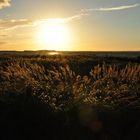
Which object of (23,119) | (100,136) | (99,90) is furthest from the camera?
(99,90)

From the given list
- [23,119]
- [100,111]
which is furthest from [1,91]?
[100,111]

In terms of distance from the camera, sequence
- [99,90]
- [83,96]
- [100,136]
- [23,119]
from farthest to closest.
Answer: [99,90] → [83,96] → [23,119] → [100,136]

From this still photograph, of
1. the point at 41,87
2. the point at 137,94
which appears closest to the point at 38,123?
the point at 41,87

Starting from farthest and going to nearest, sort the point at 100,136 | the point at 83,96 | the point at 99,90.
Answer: the point at 99,90
the point at 83,96
the point at 100,136

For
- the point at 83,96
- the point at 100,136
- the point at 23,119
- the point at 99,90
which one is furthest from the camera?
the point at 99,90

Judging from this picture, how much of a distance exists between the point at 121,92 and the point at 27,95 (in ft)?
8.13

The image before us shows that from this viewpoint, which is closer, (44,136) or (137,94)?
(44,136)

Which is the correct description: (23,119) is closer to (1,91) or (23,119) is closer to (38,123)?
(38,123)

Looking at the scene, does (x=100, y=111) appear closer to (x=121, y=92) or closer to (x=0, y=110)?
(x=121, y=92)

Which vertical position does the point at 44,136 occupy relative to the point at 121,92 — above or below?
below

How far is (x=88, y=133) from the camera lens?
26.6ft

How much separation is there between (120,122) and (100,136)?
0.66 meters

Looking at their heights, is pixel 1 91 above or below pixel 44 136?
above

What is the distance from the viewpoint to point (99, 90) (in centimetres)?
1004
